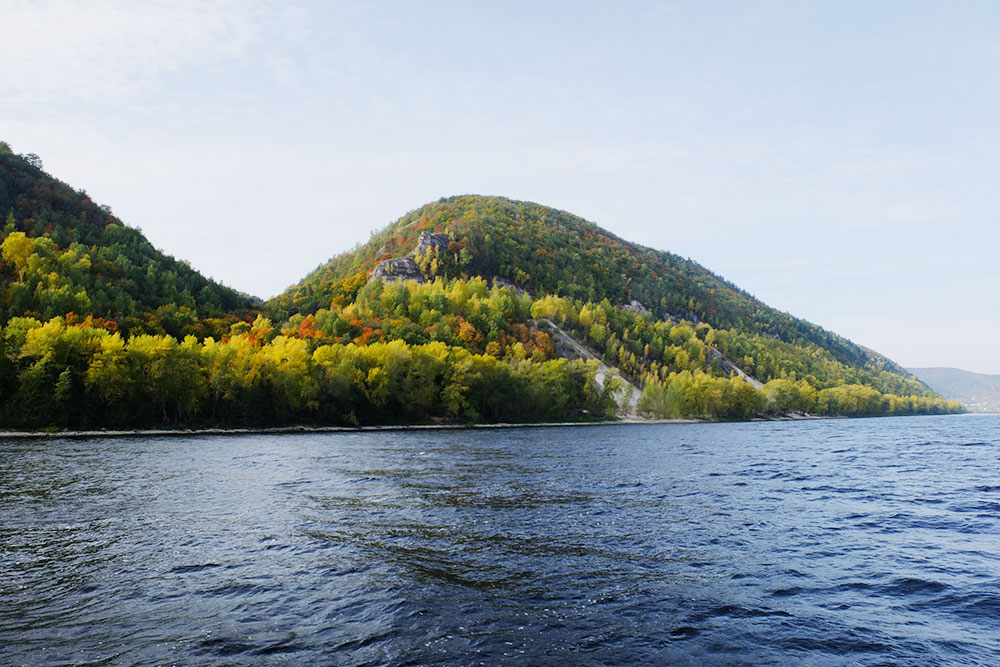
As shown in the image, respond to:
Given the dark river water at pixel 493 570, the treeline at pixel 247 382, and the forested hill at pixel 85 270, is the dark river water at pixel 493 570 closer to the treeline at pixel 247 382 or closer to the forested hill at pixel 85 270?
the treeline at pixel 247 382

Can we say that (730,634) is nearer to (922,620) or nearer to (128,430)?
(922,620)

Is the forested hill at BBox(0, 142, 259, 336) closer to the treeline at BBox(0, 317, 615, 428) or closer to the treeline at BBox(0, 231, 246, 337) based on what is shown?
the treeline at BBox(0, 231, 246, 337)

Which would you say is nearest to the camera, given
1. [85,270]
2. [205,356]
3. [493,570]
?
[493,570]

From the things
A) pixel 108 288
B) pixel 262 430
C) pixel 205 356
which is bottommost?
pixel 262 430

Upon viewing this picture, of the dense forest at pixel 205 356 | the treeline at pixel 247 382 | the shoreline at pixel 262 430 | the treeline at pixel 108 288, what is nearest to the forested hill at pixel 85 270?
the treeline at pixel 108 288

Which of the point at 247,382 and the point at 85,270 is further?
the point at 85,270

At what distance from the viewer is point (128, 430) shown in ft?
305

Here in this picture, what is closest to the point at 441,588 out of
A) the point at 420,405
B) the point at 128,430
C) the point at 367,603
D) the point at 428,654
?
the point at 367,603

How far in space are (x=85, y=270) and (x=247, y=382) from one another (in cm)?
6039

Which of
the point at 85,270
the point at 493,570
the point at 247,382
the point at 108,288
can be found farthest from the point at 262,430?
the point at 493,570

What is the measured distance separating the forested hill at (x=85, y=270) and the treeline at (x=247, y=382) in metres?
11.5

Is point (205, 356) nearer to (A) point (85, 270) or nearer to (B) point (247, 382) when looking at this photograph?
(B) point (247, 382)

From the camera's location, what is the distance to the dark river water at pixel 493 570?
14.2 meters

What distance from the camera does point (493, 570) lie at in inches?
813
